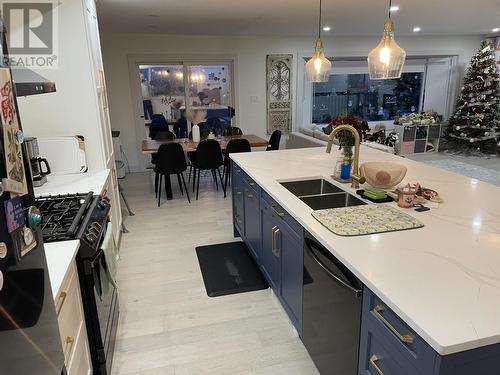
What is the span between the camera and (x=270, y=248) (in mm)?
2564

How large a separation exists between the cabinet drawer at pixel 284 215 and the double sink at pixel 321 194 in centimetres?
18

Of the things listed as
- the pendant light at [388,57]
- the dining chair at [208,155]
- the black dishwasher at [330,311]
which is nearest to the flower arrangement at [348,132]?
the pendant light at [388,57]

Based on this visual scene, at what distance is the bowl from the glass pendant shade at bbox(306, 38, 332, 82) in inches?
64.4

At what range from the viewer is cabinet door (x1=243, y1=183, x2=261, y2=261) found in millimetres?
2828

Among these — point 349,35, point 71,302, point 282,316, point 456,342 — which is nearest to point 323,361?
point 282,316

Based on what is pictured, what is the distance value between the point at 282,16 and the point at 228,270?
353 centimetres

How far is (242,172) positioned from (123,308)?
4.73 feet

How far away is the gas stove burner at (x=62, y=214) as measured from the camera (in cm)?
177

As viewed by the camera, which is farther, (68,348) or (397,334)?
(68,348)

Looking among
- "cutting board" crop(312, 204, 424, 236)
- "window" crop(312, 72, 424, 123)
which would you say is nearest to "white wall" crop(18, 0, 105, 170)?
"cutting board" crop(312, 204, 424, 236)

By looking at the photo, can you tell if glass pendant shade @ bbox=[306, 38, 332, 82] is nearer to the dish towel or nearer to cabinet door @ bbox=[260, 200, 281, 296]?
cabinet door @ bbox=[260, 200, 281, 296]

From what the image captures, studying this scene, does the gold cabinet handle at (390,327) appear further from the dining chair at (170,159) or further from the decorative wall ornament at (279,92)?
the decorative wall ornament at (279,92)

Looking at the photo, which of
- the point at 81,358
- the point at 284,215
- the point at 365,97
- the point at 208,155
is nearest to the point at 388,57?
the point at 284,215

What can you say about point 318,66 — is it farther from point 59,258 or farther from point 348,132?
point 59,258
